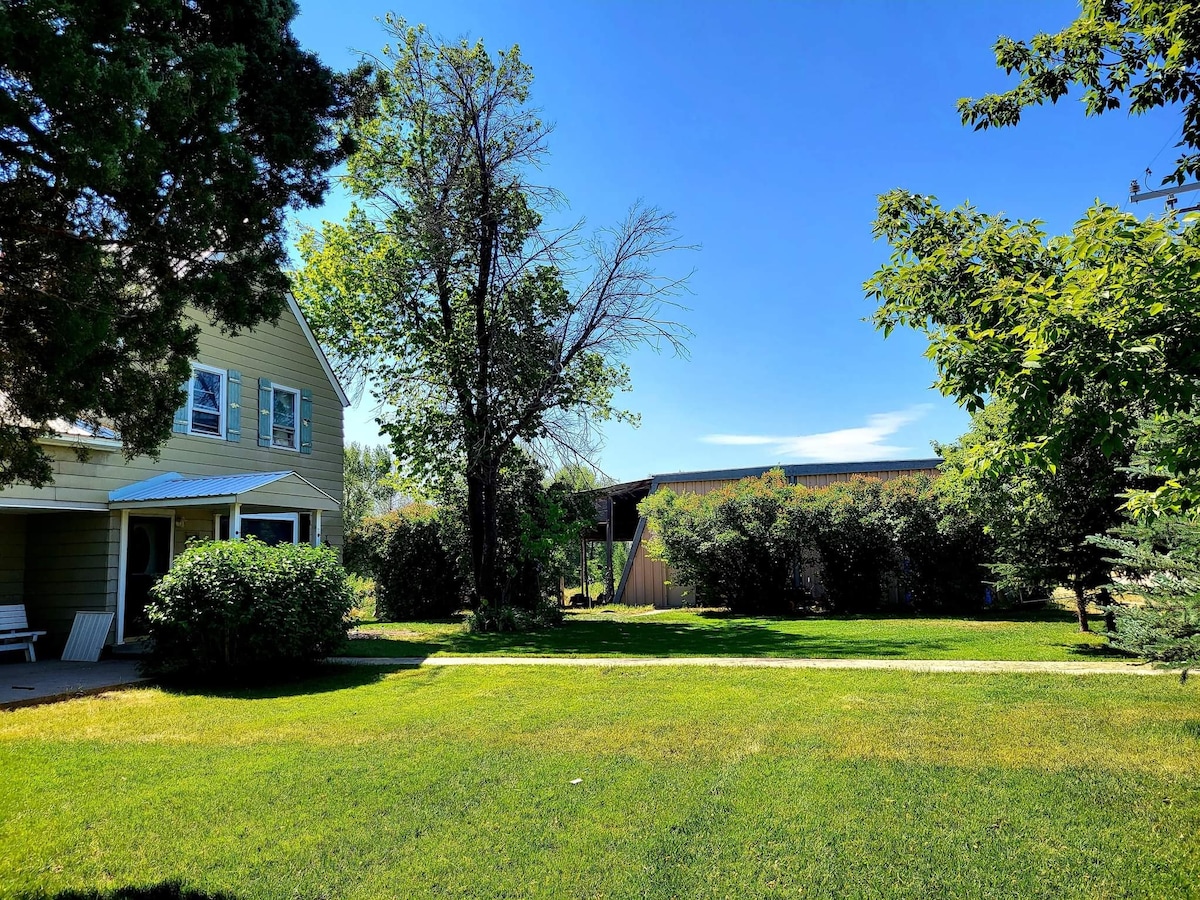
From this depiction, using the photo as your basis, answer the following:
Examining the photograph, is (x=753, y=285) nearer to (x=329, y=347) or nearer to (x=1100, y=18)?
(x=1100, y=18)

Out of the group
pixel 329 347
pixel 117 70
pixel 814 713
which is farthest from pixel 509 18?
pixel 329 347

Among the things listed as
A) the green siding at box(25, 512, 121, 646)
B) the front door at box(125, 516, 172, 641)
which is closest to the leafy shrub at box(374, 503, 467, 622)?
the front door at box(125, 516, 172, 641)

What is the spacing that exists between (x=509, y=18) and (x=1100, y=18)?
24.3ft

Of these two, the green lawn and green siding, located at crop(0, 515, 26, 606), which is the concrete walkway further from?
green siding, located at crop(0, 515, 26, 606)

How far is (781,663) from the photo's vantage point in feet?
31.2

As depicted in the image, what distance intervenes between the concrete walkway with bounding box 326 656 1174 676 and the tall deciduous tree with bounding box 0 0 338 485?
6.19 metres

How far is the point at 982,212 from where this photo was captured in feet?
18.2

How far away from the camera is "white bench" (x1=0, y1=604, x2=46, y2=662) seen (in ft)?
36.5

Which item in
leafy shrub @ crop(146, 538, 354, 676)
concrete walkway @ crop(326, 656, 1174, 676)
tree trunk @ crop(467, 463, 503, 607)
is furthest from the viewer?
tree trunk @ crop(467, 463, 503, 607)

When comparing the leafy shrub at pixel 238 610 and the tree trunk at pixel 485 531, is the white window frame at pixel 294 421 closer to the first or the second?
the tree trunk at pixel 485 531

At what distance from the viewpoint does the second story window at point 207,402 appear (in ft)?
44.5

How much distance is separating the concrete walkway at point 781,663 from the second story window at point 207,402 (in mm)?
5729

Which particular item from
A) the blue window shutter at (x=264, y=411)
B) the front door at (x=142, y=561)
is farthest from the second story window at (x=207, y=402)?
the front door at (x=142, y=561)

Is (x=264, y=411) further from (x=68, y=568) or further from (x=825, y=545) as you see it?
(x=825, y=545)
